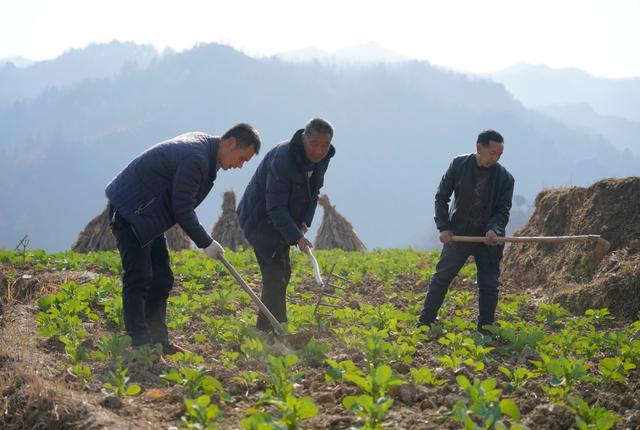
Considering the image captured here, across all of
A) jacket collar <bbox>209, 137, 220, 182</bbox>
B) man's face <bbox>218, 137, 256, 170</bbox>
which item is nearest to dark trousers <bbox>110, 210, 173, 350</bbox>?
jacket collar <bbox>209, 137, 220, 182</bbox>

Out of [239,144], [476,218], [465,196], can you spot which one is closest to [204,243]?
[239,144]

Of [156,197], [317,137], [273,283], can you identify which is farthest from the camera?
[273,283]

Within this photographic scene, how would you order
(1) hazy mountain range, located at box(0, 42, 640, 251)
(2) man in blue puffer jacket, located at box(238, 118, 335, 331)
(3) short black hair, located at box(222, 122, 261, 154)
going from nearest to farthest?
(3) short black hair, located at box(222, 122, 261, 154), (2) man in blue puffer jacket, located at box(238, 118, 335, 331), (1) hazy mountain range, located at box(0, 42, 640, 251)

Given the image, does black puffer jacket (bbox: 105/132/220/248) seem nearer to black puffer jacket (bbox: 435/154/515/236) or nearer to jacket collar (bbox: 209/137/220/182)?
jacket collar (bbox: 209/137/220/182)

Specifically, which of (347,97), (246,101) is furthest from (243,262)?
(347,97)

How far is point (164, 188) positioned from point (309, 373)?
1.66 metres

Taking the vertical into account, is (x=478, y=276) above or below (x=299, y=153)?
below

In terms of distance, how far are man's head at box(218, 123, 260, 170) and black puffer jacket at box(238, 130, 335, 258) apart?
56 cm

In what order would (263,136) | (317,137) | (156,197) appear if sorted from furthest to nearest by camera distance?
(263,136), (317,137), (156,197)

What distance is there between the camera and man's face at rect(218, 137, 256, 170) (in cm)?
484

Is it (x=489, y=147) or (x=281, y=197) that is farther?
(x=489, y=147)

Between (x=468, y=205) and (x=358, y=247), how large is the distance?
46.8 feet

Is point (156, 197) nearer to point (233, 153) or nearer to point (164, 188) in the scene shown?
point (164, 188)

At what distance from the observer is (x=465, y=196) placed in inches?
247
